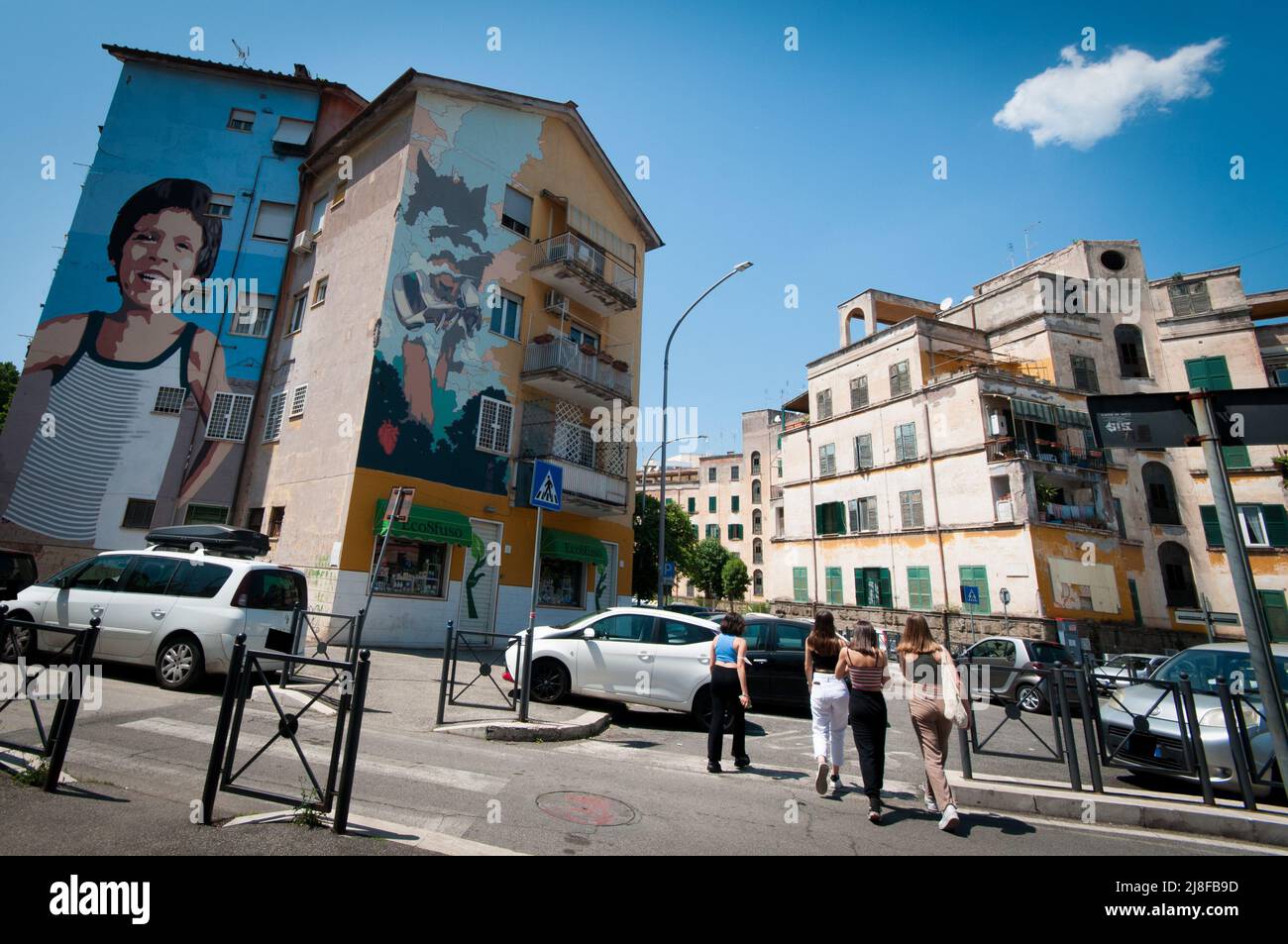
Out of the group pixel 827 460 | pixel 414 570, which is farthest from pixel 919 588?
pixel 414 570

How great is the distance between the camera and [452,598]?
57.2 ft

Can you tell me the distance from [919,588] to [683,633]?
24.3 metres

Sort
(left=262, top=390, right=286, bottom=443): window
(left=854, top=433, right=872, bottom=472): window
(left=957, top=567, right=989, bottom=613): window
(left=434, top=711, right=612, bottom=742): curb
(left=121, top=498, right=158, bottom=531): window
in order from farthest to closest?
1. (left=854, top=433, right=872, bottom=472): window
2. (left=957, top=567, right=989, bottom=613): window
3. (left=262, top=390, right=286, bottom=443): window
4. (left=121, top=498, right=158, bottom=531): window
5. (left=434, top=711, right=612, bottom=742): curb

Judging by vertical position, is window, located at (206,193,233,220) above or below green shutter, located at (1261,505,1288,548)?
above

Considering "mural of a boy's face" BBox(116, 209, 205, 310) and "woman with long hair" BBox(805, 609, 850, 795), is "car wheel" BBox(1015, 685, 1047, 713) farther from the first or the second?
"mural of a boy's face" BBox(116, 209, 205, 310)

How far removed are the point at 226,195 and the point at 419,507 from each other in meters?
14.6

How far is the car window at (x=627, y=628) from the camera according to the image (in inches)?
371

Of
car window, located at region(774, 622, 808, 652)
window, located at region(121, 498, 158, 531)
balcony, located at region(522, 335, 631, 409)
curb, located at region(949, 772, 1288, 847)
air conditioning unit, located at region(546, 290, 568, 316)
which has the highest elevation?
air conditioning unit, located at region(546, 290, 568, 316)

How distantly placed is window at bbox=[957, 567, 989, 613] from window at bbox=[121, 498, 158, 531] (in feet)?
102

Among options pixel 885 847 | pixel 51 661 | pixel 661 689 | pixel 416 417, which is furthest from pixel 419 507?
pixel 885 847

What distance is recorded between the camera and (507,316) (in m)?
20.5

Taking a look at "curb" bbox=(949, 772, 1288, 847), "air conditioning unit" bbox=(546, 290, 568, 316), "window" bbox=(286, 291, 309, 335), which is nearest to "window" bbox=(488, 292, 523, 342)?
"air conditioning unit" bbox=(546, 290, 568, 316)

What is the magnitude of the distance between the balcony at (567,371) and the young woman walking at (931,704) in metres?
15.7

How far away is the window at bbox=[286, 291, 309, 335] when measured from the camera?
2025cm
